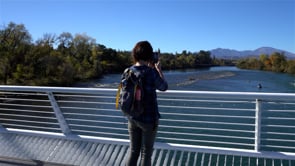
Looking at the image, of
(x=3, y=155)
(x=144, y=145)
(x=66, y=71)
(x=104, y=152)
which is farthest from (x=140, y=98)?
(x=66, y=71)

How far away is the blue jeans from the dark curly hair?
0.47 m

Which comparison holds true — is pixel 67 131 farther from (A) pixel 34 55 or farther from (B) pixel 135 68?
(A) pixel 34 55

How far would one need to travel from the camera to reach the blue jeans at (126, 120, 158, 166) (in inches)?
83.6

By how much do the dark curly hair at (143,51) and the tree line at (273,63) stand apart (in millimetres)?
63278

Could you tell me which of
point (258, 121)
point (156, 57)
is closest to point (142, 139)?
point (156, 57)

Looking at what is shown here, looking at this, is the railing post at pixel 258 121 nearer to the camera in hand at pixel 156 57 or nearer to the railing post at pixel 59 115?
the camera in hand at pixel 156 57

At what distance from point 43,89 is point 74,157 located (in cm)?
85

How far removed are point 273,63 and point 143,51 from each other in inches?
2998

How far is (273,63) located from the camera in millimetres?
71500

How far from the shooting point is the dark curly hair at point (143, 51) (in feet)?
6.77

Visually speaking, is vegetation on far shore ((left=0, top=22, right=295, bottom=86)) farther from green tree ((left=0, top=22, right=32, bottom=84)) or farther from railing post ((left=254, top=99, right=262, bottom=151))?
railing post ((left=254, top=99, right=262, bottom=151))

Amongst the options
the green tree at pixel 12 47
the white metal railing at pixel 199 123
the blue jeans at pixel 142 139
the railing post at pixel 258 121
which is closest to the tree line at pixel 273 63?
the green tree at pixel 12 47

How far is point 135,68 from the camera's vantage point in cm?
209

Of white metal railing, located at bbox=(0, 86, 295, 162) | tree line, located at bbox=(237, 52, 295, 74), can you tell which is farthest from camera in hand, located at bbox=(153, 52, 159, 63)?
tree line, located at bbox=(237, 52, 295, 74)
